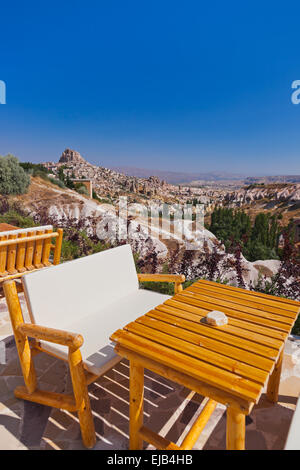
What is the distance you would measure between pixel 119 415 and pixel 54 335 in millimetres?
822

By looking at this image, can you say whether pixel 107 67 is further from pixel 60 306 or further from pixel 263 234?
pixel 60 306

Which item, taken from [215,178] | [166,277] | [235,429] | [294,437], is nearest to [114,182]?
[215,178]

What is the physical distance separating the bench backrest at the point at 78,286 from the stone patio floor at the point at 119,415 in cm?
57

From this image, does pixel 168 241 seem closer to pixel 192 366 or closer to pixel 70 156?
pixel 192 366

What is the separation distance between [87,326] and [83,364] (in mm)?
451

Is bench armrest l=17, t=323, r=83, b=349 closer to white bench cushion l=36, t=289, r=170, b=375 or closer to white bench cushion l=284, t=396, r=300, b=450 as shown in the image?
white bench cushion l=36, t=289, r=170, b=375

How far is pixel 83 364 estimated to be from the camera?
5.54ft

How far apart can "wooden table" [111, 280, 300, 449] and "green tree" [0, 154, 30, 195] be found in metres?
13.6

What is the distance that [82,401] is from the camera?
1658mm


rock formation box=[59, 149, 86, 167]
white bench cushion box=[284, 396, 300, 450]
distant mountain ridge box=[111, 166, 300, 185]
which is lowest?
white bench cushion box=[284, 396, 300, 450]

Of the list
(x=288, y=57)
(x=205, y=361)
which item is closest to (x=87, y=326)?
(x=205, y=361)

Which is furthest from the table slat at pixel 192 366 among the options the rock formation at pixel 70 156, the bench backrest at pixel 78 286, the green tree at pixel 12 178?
the rock formation at pixel 70 156

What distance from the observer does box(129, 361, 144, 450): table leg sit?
1.51m

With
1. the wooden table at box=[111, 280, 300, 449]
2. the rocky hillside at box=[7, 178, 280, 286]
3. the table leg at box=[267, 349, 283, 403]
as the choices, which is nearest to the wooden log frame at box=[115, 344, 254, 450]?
the wooden table at box=[111, 280, 300, 449]
